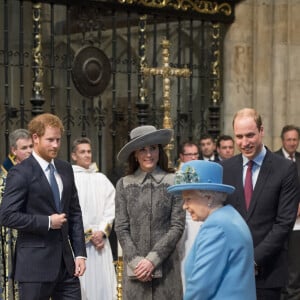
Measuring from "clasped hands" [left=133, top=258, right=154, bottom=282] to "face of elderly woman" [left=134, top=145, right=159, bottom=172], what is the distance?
0.69 meters

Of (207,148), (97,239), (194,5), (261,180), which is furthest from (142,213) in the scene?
(194,5)

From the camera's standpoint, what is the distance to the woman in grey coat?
669 cm

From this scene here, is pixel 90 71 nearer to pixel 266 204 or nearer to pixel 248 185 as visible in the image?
pixel 248 185

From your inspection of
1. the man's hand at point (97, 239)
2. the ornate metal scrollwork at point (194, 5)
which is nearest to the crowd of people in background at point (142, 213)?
the man's hand at point (97, 239)

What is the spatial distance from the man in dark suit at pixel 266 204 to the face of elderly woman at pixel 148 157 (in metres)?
0.89

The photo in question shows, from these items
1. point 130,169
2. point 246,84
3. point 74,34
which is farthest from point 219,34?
point 130,169

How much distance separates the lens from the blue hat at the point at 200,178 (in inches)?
178

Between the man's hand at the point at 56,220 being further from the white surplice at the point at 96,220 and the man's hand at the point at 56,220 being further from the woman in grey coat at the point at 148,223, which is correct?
the white surplice at the point at 96,220

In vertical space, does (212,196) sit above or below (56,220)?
above

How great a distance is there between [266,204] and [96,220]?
3.27 m

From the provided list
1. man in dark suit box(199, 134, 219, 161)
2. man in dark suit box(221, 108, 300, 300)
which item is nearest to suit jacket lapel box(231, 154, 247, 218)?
man in dark suit box(221, 108, 300, 300)

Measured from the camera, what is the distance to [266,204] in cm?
605

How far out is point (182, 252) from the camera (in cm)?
833

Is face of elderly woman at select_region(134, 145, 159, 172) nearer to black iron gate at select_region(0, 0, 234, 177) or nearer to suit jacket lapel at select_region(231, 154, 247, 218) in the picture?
suit jacket lapel at select_region(231, 154, 247, 218)
